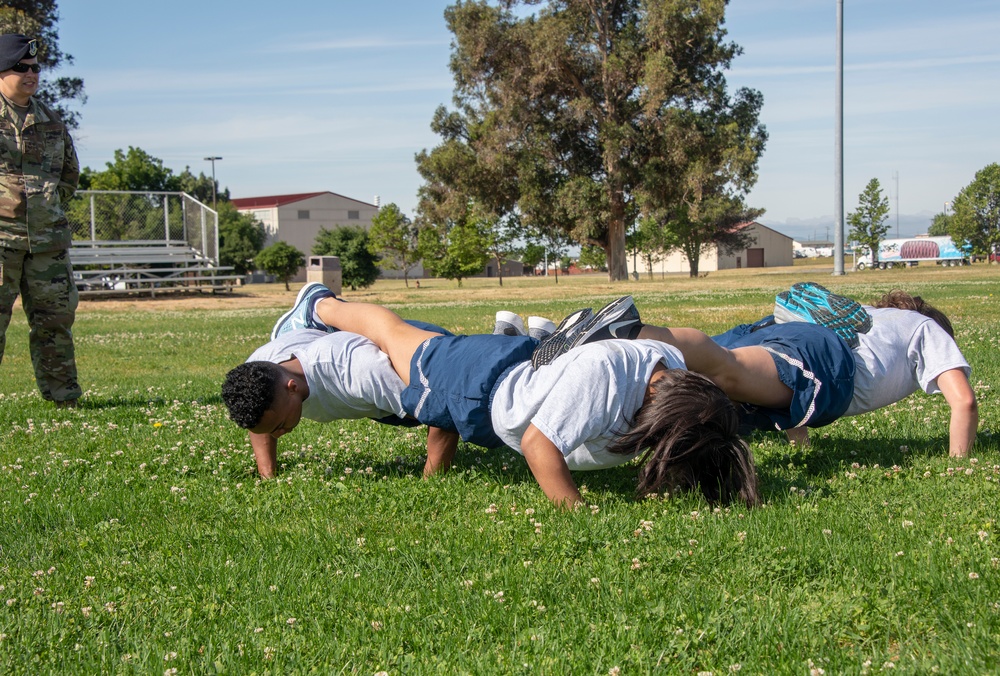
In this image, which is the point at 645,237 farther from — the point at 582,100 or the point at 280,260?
the point at 280,260

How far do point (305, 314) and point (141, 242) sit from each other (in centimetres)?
2853

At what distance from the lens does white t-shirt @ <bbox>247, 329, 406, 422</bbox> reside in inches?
195

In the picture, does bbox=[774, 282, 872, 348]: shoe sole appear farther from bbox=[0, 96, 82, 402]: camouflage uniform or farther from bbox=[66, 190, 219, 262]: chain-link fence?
bbox=[66, 190, 219, 262]: chain-link fence

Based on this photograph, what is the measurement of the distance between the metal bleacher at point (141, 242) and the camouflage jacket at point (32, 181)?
2315 cm

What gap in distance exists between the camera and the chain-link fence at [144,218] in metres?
30.4

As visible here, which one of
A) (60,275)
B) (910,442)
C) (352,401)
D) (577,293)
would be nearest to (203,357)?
(60,275)

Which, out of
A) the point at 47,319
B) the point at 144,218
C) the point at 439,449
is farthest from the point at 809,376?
the point at 144,218

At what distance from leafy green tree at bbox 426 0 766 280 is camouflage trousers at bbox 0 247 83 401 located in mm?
38621

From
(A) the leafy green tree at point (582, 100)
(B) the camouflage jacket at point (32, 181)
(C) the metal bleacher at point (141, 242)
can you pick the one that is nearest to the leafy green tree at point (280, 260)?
(A) the leafy green tree at point (582, 100)

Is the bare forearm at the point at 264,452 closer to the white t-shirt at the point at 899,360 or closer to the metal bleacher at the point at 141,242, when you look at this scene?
the white t-shirt at the point at 899,360

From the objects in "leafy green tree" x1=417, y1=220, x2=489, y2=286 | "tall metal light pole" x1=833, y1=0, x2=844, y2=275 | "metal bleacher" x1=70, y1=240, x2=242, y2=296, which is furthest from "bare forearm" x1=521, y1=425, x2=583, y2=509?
"leafy green tree" x1=417, y1=220, x2=489, y2=286

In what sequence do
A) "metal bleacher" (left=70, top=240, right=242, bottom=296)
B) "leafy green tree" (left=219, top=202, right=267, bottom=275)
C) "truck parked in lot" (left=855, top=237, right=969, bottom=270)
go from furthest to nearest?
"truck parked in lot" (left=855, top=237, right=969, bottom=270), "leafy green tree" (left=219, top=202, right=267, bottom=275), "metal bleacher" (left=70, top=240, right=242, bottom=296)

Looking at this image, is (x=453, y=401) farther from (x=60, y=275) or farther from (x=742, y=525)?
(x=60, y=275)

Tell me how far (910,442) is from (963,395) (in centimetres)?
85
